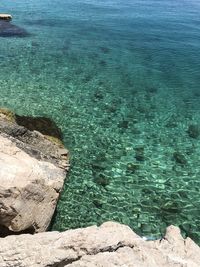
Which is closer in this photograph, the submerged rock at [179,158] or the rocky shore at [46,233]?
the rocky shore at [46,233]

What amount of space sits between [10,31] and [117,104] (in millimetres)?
22419

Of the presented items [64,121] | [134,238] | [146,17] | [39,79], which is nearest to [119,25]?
[146,17]

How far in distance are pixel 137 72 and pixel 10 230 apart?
75.6ft

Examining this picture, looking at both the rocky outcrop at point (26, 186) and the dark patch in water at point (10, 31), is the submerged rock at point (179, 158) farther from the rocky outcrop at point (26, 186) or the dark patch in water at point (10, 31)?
the dark patch in water at point (10, 31)

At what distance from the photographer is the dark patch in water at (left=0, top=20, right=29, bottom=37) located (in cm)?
4338

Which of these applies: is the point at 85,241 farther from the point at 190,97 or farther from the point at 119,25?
the point at 119,25

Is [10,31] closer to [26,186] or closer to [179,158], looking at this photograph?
[179,158]

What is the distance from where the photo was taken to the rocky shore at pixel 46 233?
10.8m

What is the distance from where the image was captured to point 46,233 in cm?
1204

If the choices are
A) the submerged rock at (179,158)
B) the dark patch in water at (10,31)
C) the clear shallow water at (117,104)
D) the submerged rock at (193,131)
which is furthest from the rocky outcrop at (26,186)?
the dark patch in water at (10,31)

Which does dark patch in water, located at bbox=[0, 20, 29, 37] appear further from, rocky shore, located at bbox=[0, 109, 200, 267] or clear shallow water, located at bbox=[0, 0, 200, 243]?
rocky shore, located at bbox=[0, 109, 200, 267]

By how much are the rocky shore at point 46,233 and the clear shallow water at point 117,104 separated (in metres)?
1.61

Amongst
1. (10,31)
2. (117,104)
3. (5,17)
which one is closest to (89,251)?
(117,104)

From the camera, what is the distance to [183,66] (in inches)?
1448
